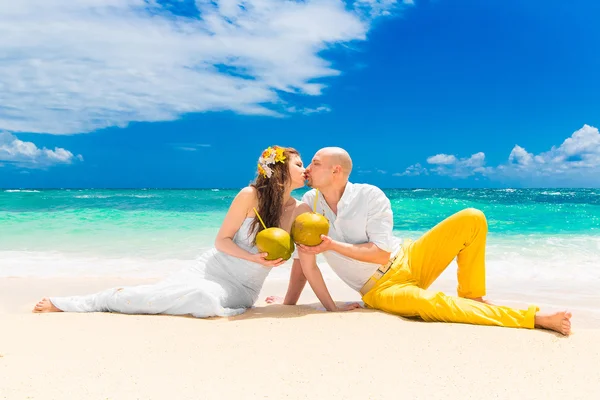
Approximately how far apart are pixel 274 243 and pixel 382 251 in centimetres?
91

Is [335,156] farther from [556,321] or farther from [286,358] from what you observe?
[556,321]

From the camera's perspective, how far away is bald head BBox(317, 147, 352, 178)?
434 centimetres

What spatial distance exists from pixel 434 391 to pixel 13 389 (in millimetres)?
2126

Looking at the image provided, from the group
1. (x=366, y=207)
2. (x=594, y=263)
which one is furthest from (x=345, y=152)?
(x=594, y=263)

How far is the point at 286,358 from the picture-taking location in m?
3.25

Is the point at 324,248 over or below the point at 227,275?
over

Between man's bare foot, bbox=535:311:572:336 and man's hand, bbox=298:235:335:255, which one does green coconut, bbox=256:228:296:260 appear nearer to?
man's hand, bbox=298:235:335:255

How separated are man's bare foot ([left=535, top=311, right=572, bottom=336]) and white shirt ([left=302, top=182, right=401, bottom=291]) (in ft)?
3.95

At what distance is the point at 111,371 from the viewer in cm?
300

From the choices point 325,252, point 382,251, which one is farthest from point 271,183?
point 382,251

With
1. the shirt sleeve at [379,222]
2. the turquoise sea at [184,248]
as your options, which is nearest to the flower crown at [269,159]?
the shirt sleeve at [379,222]

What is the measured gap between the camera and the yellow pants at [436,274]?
4.11 meters

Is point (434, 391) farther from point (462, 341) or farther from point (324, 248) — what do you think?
point (324, 248)

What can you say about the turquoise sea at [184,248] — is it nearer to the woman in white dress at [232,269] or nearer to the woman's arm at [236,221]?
the woman in white dress at [232,269]
